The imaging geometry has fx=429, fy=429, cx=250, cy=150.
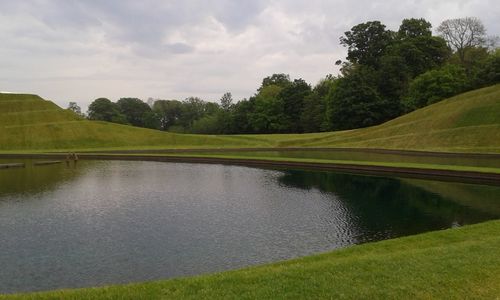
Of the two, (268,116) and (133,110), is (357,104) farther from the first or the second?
(133,110)

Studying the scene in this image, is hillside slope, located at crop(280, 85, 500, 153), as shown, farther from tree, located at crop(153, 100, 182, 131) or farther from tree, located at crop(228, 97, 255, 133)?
tree, located at crop(153, 100, 182, 131)

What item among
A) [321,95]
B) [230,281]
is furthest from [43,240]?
[321,95]

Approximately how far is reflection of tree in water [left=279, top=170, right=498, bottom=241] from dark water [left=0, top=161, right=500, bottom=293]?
7 centimetres

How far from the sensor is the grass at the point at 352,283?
1011 cm

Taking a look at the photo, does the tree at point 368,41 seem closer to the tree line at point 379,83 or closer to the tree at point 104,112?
the tree line at point 379,83

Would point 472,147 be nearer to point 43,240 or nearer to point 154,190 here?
point 154,190

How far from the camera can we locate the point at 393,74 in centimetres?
10288

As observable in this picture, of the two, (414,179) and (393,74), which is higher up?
(393,74)

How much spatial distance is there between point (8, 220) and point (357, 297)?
22.2m

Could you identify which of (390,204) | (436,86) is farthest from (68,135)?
(436,86)

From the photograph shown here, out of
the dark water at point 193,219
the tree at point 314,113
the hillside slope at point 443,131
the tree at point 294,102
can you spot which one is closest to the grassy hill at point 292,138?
the hillside slope at point 443,131

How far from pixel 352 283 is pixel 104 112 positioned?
16362 cm

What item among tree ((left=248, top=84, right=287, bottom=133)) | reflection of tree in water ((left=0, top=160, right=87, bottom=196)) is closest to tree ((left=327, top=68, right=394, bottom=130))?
tree ((left=248, top=84, right=287, bottom=133))

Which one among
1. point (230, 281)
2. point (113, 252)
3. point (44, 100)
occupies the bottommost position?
point (113, 252)
